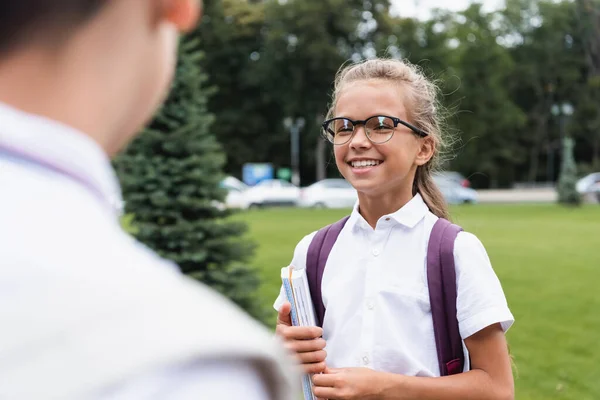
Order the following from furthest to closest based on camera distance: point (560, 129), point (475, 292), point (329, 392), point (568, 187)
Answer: point (560, 129), point (568, 187), point (475, 292), point (329, 392)

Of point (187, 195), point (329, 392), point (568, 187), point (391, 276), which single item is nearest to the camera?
point (329, 392)

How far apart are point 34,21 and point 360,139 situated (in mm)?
1468

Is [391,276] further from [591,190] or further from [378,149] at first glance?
[591,190]

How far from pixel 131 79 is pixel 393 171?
1.44 metres

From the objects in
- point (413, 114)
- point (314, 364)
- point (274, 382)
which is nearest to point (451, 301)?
point (314, 364)

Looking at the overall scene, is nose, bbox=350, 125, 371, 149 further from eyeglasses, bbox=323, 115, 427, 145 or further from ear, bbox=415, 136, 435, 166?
ear, bbox=415, 136, 435, 166

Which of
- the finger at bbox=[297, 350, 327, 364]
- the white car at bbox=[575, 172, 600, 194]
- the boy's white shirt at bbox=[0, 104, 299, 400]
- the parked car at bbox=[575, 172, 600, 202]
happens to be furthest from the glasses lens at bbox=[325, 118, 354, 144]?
the parked car at bbox=[575, 172, 600, 202]

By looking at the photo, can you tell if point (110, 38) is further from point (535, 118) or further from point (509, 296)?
point (535, 118)

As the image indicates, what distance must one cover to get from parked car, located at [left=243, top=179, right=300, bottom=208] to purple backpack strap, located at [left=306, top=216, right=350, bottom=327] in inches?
1161

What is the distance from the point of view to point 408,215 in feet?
6.44

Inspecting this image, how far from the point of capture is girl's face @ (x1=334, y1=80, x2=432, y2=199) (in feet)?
6.39

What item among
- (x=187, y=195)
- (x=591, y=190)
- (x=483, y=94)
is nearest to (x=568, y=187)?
(x=591, y=190)

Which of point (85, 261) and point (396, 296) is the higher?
point (85, 261)

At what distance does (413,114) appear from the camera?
2037mm
